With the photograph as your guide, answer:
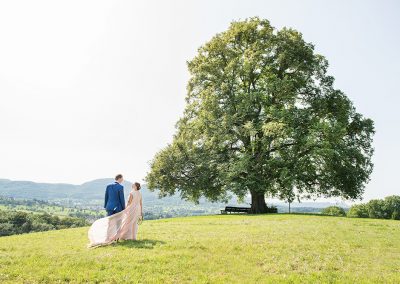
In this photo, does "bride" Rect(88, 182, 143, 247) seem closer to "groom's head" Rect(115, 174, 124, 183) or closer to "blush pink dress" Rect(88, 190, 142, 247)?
"blush pink dress" Rect(88, 190, 142, 247)

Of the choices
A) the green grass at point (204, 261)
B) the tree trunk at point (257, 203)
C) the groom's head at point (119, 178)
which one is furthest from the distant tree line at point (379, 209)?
the groom's head at point (119, 178)

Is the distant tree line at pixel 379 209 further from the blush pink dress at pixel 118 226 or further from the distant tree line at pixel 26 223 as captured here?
the blush pink dress at pixel 118 226

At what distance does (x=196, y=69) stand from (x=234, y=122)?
1014cm

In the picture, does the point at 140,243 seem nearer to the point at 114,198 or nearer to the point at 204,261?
the point at 114,198

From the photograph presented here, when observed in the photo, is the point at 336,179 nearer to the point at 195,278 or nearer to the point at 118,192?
the point at 118,192

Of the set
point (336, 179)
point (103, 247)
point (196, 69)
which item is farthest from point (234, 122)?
point (103, 247)

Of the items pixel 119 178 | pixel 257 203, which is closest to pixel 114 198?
pixel 119 178

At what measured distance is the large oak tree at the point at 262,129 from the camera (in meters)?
43.1

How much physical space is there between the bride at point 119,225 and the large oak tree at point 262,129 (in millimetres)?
24536

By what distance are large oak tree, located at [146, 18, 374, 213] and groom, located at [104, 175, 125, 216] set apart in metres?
24.9

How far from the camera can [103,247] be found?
54.2 ft

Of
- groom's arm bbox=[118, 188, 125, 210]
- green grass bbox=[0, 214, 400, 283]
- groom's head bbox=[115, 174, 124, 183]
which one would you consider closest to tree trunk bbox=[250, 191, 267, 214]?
green grass bbox=[0, 214, 400, 283]

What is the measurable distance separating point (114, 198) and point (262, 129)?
2650cm

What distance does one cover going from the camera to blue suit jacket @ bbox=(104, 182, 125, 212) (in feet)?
62.1
